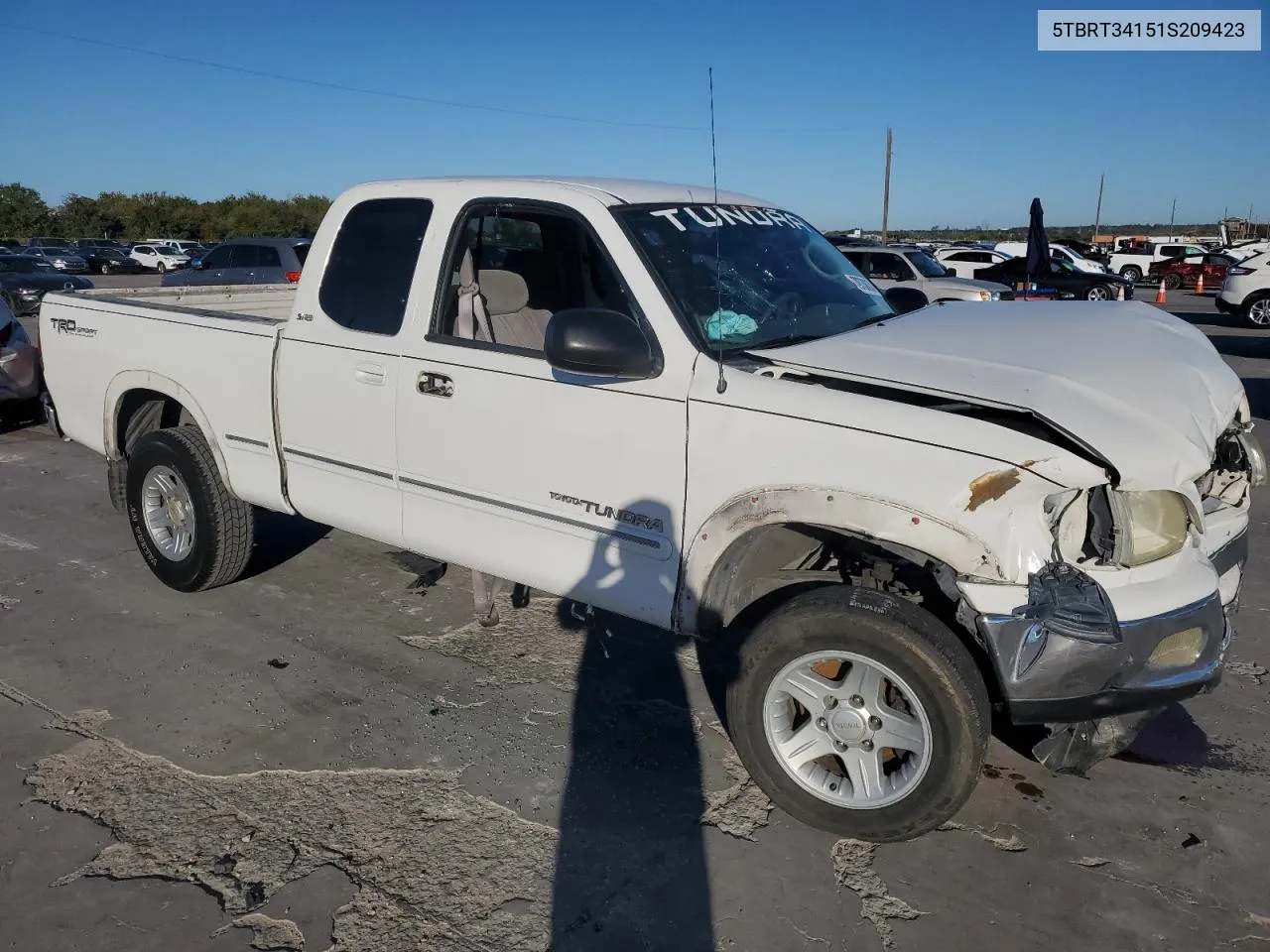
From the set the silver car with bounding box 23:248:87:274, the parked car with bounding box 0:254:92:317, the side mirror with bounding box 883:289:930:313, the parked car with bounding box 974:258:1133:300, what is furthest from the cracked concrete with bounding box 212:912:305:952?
the silver car with bounding box 23:248:87:274

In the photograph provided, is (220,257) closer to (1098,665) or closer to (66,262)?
(1098,665)

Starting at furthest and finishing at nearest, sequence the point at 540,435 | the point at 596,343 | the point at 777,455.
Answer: the point at 540,435, the point at 596,343, the point at 777,455

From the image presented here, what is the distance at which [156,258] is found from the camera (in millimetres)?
44906

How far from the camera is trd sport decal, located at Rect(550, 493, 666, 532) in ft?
11.2

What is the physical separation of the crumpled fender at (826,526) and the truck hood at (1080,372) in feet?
A: 1.30

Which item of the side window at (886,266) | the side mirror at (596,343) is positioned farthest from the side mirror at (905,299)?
the side window at (886,266)

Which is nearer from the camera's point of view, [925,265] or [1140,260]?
[925,265]

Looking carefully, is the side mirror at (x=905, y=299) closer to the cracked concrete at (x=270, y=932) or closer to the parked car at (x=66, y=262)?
the cracked concrete at (x=270, y=932)

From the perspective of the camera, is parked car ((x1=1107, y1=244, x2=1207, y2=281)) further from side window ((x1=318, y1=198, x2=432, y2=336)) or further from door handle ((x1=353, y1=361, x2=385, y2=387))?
door handle ((x1=353, y1=361, x2=385, y2=387))

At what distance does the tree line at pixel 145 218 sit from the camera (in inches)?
2581

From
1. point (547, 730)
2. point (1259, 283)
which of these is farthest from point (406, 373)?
point (1259, 283)

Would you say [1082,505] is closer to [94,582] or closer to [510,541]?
[510,541]

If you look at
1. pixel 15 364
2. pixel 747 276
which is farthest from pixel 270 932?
pixel 15 364

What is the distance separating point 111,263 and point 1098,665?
48041mm
